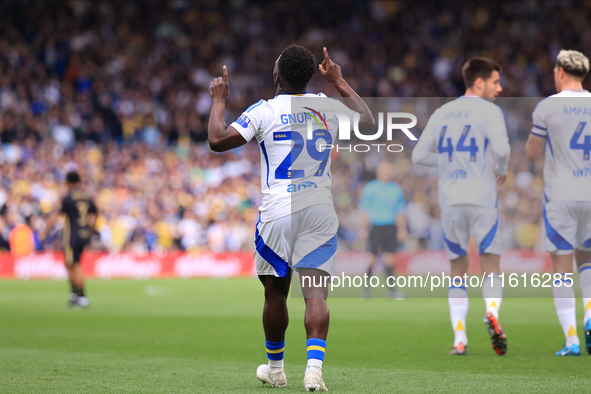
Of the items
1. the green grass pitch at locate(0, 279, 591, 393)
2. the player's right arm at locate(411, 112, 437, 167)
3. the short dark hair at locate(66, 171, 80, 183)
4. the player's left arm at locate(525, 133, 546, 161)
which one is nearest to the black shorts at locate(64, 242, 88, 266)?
the green grass pitch at locate(0, 279, 591, 393)

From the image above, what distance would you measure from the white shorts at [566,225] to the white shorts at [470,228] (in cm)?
44

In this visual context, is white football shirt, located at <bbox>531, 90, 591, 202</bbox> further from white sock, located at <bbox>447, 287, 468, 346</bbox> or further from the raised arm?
the raised arm

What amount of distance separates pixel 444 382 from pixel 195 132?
22.5m

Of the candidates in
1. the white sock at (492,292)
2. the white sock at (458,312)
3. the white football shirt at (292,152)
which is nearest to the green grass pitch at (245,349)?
the white sock at (458,312)

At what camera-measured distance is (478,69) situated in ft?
22.8

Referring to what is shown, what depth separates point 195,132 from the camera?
26.9 metres

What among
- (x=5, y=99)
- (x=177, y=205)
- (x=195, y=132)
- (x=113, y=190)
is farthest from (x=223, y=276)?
(x=5, y=99)

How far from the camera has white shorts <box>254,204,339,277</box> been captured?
4.91 meters

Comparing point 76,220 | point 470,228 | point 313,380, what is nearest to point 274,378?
point 313,380

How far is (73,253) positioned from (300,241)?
8.75 metres

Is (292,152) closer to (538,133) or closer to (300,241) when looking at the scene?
(300,241)

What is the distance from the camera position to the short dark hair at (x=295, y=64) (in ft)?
16.1

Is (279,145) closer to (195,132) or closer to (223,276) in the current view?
(223,276)

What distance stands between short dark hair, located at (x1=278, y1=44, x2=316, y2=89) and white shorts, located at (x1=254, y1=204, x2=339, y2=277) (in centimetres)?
86
